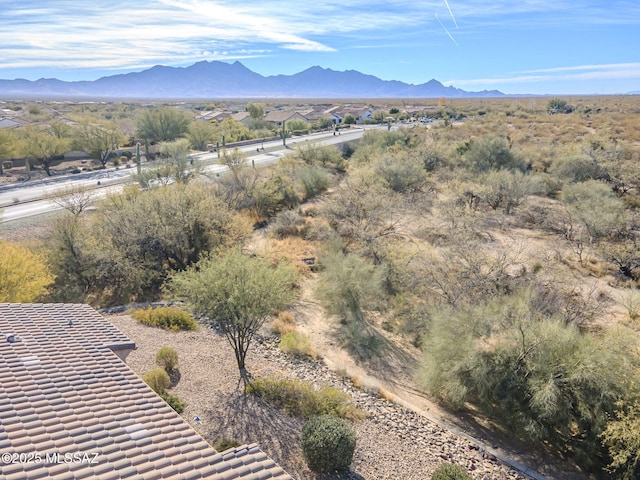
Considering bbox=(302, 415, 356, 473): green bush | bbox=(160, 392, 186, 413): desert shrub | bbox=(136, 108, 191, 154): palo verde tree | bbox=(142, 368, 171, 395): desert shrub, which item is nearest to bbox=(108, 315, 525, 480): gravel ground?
bbox=(160, 392, 186, 413): desert shrub

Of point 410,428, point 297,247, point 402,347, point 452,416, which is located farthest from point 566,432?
point 297,247

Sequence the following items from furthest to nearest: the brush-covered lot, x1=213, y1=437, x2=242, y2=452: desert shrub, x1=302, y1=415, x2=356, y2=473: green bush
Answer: the brush-covered lot, x1=213, y1=437, x2=242, y2=452: desert shrub, x1=302, y1=415, x2=356, y2=473: green bush

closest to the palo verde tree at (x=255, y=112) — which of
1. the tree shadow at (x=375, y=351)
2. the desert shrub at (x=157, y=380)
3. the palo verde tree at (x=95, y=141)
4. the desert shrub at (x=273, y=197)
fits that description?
the palo verde tree at (x=95, y=141)

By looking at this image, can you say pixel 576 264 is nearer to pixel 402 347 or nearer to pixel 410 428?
pixel 402 347

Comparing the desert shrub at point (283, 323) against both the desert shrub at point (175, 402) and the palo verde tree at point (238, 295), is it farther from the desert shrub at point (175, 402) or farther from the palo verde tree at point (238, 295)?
the desert shrub at point (175, 402)

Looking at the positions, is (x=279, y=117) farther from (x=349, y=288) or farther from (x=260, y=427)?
(x=260, y=427)

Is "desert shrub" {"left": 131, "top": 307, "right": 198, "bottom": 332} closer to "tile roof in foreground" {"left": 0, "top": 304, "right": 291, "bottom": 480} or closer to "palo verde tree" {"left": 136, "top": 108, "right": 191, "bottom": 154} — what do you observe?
"tile roof in foreground" {"left": 0, "top": 304, "right": 291, "bottom": 480}
